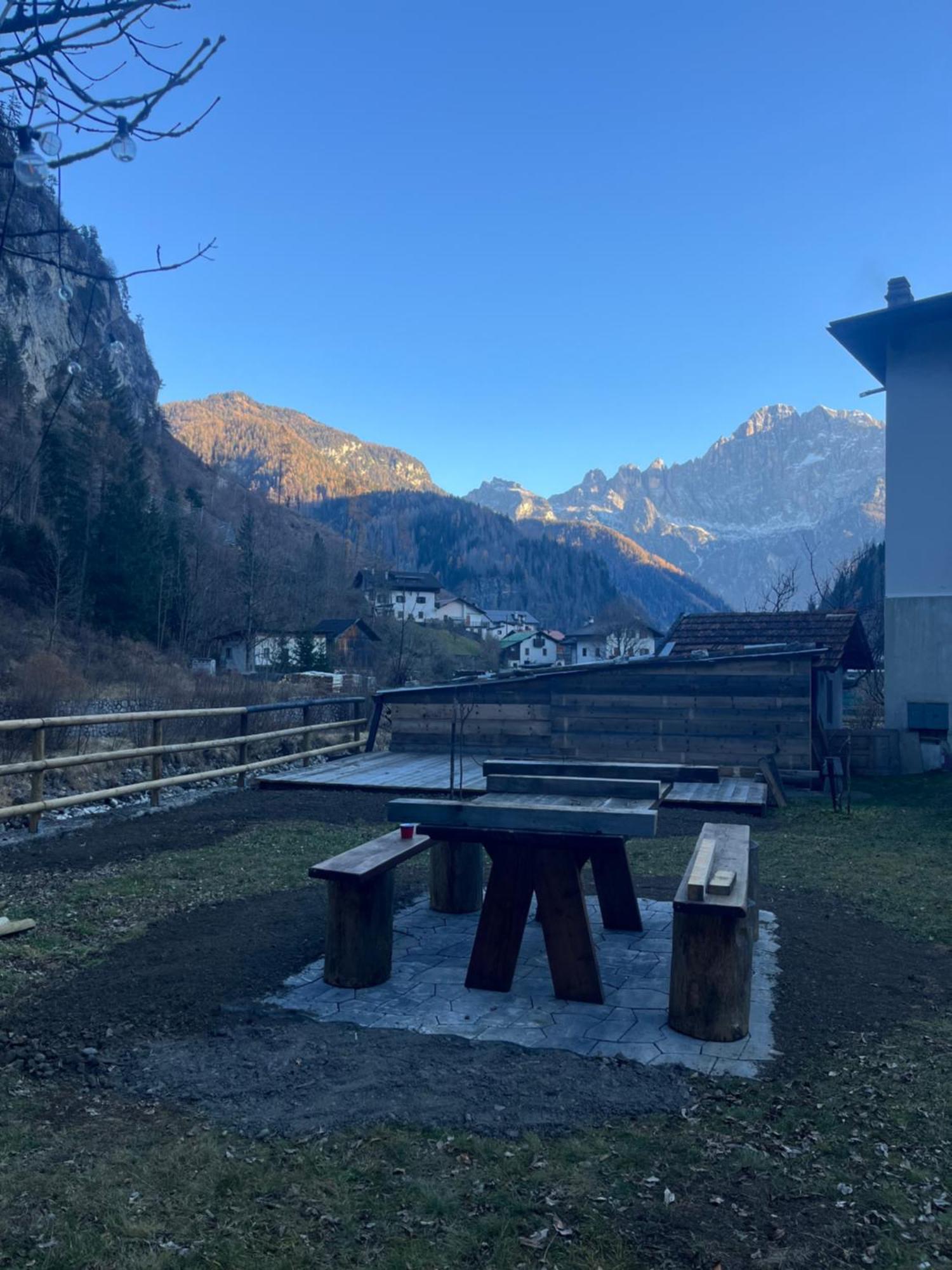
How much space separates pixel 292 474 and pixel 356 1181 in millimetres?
197978

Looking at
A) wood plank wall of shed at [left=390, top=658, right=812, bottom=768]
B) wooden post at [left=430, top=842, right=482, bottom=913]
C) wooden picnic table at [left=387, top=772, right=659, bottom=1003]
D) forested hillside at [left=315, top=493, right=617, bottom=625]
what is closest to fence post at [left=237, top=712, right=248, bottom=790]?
wood plank wall of shed at [left=390, top=658, right=812, bottom=768]

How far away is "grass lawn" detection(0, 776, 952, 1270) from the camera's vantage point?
8.46 feet

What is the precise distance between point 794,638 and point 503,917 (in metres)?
13.4

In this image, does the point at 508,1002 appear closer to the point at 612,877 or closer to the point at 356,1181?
the point at 612,877

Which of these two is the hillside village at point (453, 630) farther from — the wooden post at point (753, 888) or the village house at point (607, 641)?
the wooden post at point (753, 888)

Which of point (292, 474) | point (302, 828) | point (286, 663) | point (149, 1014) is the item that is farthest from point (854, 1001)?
point (292, 474)

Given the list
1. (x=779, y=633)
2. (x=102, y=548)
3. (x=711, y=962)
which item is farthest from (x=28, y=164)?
(x=102, y=548)

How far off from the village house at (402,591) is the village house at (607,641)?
1562cm

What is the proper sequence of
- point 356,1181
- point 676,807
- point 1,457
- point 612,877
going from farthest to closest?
point 1,457 < point 676,807 < point 612,877 < point 356,1181

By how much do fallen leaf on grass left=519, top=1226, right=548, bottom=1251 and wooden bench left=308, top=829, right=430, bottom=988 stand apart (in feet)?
6.88

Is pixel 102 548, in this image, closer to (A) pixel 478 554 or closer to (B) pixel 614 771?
(B) pixel 614 771

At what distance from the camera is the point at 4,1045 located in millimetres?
3891

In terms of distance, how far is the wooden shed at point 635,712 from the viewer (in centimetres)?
1363

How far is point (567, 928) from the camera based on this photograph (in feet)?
15.0
